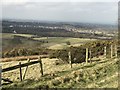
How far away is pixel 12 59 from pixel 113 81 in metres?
19.8

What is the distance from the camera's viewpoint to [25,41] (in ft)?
116

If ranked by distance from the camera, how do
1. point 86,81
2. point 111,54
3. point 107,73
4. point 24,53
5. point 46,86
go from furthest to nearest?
point 24,53
point 111,54
point 107,73
point 86,81
point 46,86

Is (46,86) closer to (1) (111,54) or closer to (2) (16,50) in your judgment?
(1) (111,54)

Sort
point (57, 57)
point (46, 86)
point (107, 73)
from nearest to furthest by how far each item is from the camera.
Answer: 1. point (46, 86)
2. point (107, 73)
3. point (57, 57)

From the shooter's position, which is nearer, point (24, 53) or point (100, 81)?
Result: point (100, 81)

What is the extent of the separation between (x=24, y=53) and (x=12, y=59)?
11.0ft

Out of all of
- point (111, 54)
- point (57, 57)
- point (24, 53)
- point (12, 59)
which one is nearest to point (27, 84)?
point (111, 54)

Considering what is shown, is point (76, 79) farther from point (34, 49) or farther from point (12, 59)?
point (34, 49)

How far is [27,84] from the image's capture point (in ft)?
44.1

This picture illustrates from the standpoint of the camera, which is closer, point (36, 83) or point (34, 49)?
point (36, 83)

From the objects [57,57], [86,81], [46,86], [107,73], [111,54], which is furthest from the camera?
[57,57]

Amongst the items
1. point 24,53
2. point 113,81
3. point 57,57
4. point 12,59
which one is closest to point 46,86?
point 113,81

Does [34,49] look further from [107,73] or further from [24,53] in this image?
[107,73]

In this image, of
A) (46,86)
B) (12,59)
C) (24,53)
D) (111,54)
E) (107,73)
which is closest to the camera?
(46,86)
